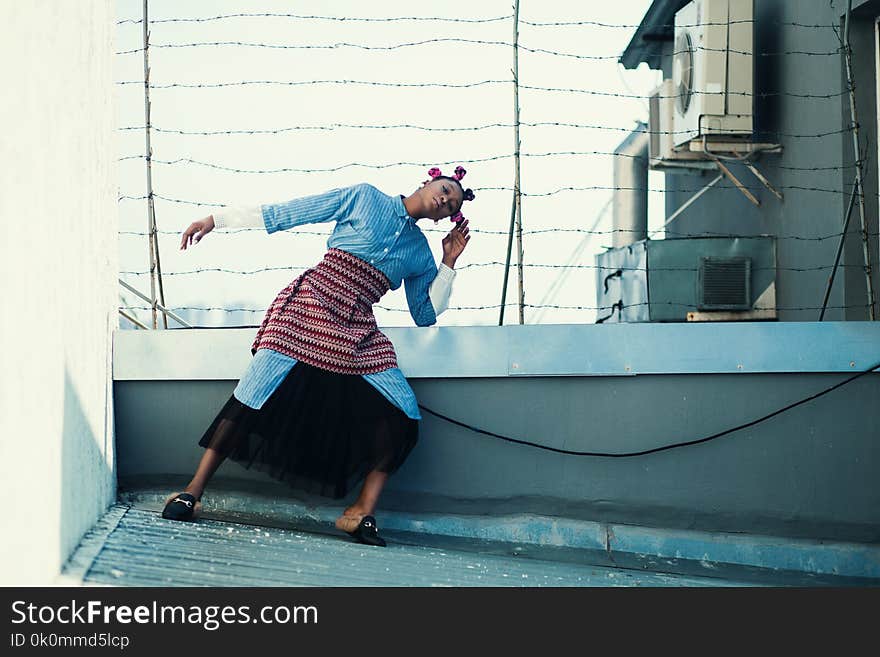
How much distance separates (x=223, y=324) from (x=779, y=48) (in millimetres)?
3942

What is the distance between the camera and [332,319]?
10.9 ft

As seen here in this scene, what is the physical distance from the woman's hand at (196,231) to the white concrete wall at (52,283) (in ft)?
0.90

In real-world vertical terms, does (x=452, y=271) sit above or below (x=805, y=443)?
above

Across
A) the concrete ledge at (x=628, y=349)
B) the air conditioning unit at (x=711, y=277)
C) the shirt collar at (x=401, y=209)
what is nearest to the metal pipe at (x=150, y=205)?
the concrete ledge at (x=628, y=349)

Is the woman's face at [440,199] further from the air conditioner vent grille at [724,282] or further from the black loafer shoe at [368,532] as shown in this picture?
the air conditioner vent grille at [724,282]

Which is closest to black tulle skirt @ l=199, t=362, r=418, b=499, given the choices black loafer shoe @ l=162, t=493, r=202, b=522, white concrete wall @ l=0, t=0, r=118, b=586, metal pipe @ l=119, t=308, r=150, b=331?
black loafer shoe @ l=162, t=493, r=202, b=522

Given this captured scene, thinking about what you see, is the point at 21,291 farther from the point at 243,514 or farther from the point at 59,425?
the point at 243,514

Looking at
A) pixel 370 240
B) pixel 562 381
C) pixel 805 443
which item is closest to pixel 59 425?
pixel 370 240

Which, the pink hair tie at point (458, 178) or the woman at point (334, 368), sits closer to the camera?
the woman at point (334, 368)

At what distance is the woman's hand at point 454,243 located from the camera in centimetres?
355

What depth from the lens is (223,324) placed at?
12.6 feet

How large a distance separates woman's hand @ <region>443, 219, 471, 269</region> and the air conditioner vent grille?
2129 mm

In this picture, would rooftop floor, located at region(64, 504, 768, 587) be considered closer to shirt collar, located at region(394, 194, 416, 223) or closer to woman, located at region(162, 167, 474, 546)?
woman, located at region(162, 167, 474, 546)
